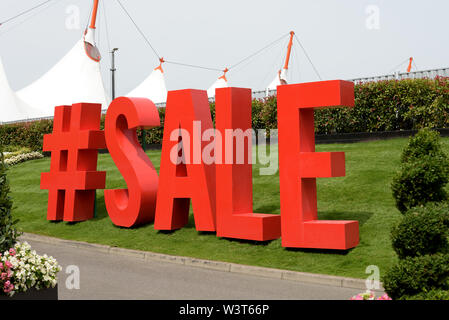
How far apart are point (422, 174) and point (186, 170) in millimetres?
6298

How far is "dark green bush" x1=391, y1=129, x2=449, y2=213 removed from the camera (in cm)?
1019

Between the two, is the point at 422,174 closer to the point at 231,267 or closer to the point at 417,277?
the point at 417,277

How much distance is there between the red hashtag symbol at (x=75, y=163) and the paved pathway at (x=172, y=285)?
447 cm

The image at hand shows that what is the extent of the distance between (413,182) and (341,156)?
1.80 m

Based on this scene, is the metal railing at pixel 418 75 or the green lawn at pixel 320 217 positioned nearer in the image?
the green lawn at pixel 320 217

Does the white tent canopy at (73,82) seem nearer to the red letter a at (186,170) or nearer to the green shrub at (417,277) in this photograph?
the red letter a at (186,170)

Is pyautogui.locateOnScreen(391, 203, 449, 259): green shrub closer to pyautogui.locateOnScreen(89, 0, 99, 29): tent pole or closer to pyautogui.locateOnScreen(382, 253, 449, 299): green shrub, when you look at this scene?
pyautogui.locateOnScreen(382, 253, 449, 299): green shrub

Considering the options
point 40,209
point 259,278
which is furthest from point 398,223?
point 40,209

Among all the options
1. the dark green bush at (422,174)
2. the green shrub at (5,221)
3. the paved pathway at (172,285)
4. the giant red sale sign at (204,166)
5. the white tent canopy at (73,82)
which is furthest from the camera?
the white tent canopy at (73,82)

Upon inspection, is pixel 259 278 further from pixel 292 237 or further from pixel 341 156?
pixel 341 156

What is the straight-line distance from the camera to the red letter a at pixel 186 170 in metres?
13.8

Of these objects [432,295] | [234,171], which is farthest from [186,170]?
[432,295]

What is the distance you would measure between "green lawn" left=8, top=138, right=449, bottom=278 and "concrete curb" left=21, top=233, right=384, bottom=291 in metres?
0.28

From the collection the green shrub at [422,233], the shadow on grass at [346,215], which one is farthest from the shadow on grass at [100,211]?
the green shrub at [422,233]
